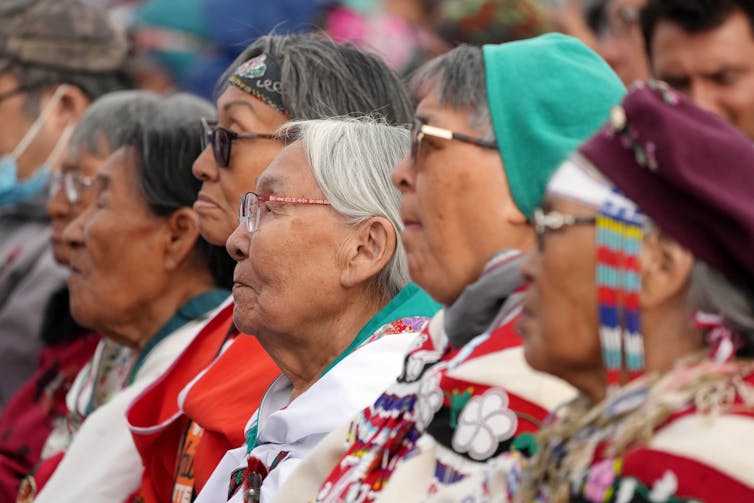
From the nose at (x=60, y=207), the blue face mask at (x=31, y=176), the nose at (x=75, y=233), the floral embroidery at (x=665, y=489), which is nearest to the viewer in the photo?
the floral embroidery at (x=665, y=489)

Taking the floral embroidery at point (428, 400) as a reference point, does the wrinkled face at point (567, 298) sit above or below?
above

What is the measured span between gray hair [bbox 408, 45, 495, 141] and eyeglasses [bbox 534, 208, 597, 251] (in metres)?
0.47

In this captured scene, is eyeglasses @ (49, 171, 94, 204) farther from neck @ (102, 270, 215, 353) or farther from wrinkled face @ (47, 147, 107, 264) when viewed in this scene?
neck @ (102, 270, 215, 353)

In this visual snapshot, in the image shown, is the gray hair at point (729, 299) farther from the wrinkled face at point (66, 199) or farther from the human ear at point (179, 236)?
the wrinkled face at point (66, 199)

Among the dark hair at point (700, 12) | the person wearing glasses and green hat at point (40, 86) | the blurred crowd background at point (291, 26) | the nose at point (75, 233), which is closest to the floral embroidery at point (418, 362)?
the dark hair at point (700, 12)

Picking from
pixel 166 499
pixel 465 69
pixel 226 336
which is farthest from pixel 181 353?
pixel 465 69

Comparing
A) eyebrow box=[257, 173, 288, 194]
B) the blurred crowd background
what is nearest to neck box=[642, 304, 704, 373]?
eyebrow box=[257, 173, 288, 194]

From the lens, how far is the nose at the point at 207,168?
4172 millimetres

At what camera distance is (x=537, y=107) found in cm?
271

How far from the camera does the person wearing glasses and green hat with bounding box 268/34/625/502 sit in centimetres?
259

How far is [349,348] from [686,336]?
1.40 metres

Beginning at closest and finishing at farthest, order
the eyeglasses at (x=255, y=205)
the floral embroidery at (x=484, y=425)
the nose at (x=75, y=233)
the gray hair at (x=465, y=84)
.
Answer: the floral embroidery at (x=484, y=425) → the gray hair at (x=465, y=84) → the eyeglasses at (x=255, y=205) → the nose at (x=75, y=233)

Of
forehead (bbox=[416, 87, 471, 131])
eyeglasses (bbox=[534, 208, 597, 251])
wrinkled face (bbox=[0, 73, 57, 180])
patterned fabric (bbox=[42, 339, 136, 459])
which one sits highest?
eyeglasses (bbox=[534, 208, 597, 251])

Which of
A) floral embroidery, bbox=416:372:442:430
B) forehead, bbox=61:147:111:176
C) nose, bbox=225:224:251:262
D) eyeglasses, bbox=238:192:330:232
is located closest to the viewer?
floral embroidery, bbox=416:372:442:430
